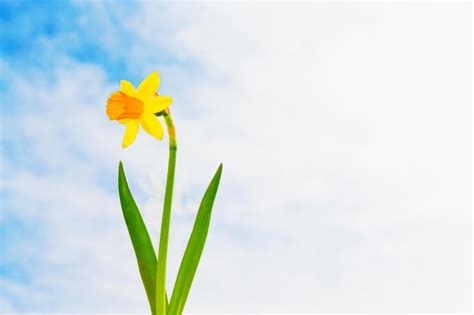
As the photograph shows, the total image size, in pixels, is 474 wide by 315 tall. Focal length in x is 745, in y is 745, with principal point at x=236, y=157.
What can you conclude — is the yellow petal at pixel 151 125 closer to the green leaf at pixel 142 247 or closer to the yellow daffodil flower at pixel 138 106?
the yellow daffodil flower at pixel 138 106

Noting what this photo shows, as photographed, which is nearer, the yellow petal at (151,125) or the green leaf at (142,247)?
the yellow petal at (151,125)

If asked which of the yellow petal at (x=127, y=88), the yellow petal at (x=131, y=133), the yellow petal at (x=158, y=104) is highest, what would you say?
the yellow petal at (x=127, y=88)

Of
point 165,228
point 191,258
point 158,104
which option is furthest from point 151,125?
point 191,258

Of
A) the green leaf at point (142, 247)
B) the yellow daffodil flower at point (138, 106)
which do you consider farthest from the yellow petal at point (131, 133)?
the green leaf at point (142, 247)

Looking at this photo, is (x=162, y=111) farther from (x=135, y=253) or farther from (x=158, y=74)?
(x=135, y=253)

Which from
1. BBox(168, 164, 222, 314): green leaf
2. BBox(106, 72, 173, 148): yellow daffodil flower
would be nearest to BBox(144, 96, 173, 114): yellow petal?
BBox(106, 72, 173, 148): yellow daffodil flower

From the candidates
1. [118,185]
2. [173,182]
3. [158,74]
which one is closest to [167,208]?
[173,182]

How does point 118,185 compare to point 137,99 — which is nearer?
point 137,99

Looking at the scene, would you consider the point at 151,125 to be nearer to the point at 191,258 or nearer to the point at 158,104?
the point at 158,104
